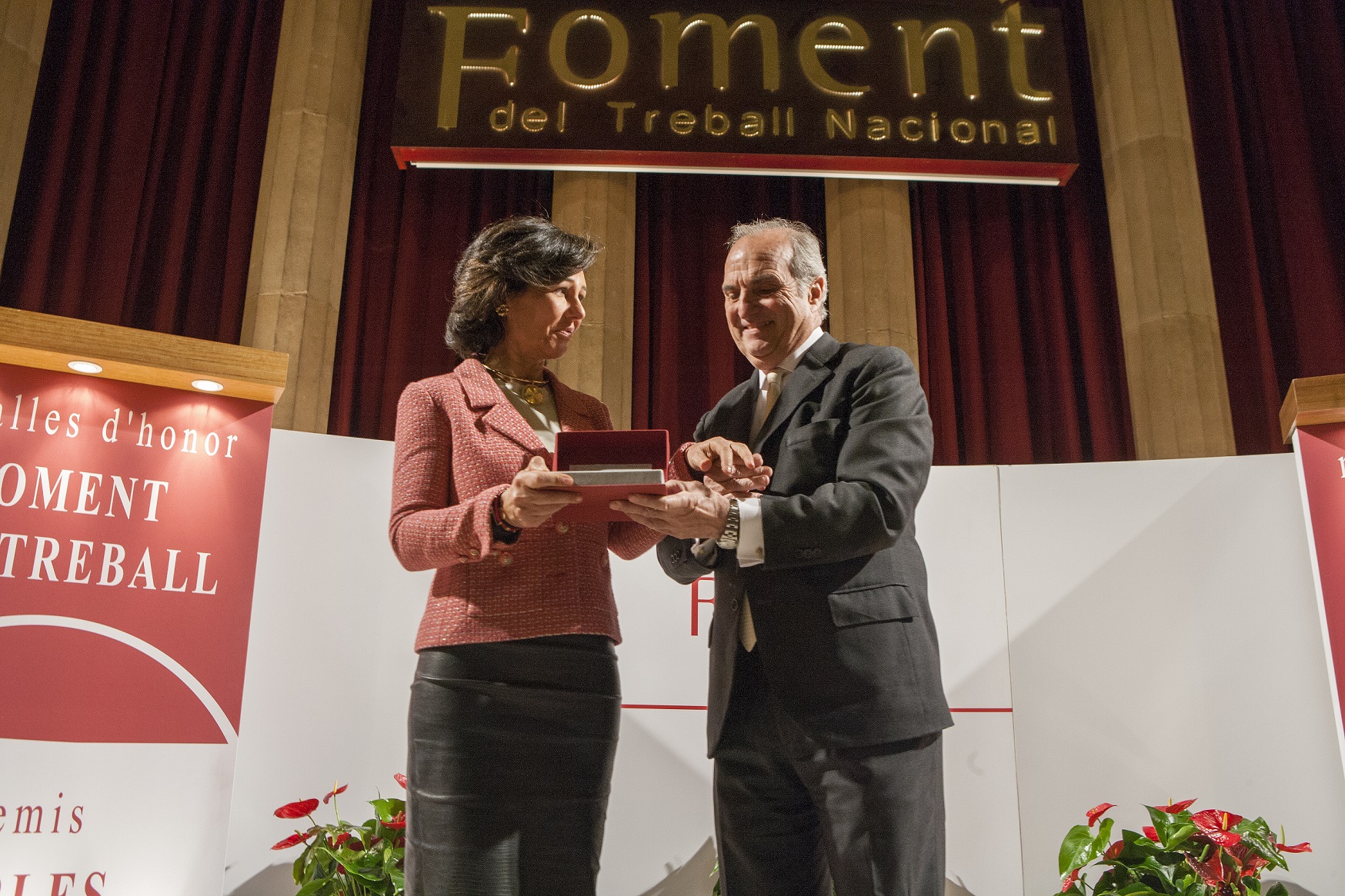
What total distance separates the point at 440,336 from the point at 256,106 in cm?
137

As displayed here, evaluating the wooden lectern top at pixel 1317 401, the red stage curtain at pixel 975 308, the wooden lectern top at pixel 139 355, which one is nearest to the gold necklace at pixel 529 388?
the wooden lectern top at pixel 139 355

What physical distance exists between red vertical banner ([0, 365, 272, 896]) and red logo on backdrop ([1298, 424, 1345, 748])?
2.66 metres

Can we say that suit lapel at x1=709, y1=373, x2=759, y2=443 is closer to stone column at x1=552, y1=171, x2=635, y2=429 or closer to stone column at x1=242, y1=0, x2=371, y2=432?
stone column at x1=552, y1=171, x2=635, y2=429

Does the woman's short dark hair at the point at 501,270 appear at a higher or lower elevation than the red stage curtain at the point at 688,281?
lower

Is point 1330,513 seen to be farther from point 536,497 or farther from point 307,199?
point 307,199

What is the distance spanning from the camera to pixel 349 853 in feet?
7.76

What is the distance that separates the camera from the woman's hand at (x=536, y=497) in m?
1.30

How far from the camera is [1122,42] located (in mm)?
4809

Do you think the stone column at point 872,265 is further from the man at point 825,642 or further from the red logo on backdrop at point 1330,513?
the man at point 825,642

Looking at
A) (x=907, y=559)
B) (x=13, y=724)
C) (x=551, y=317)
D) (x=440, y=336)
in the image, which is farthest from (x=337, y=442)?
(x=440, y=336)

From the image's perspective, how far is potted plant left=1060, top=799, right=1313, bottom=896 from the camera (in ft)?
7.56

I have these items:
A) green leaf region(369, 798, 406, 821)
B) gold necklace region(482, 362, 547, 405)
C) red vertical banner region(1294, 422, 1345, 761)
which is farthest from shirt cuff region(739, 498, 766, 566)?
red vertical banner region(1294, 422, 1345, 761)

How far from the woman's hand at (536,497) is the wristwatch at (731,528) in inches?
11.3

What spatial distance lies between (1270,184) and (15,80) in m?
5.50
